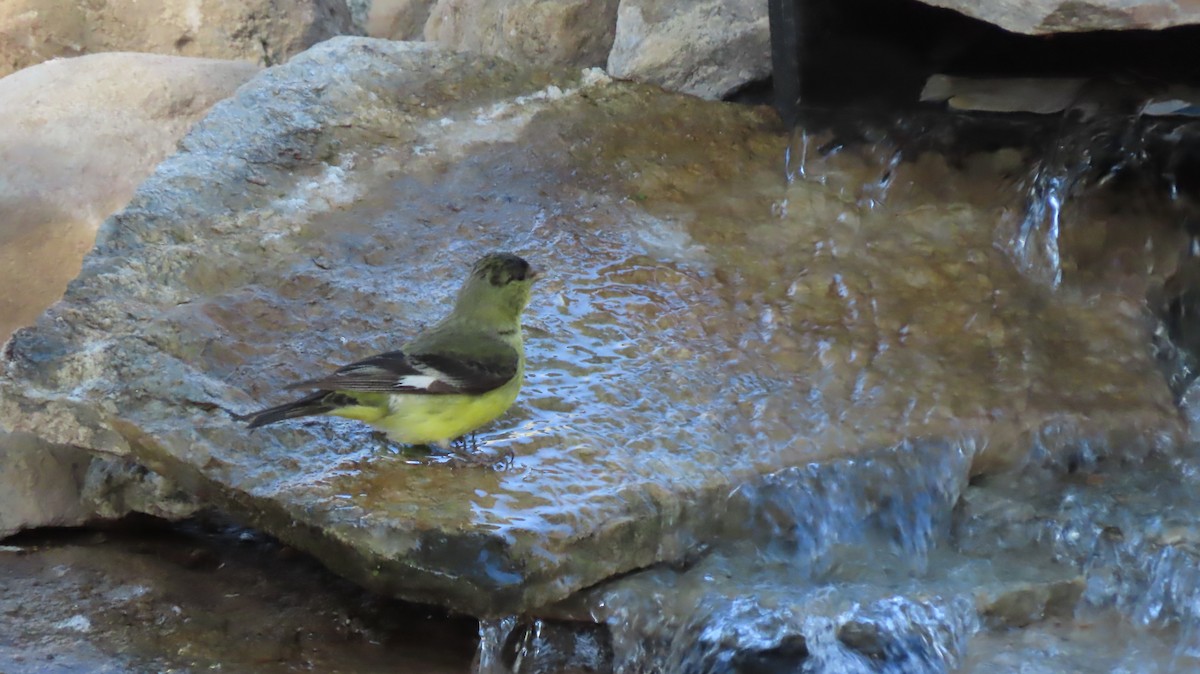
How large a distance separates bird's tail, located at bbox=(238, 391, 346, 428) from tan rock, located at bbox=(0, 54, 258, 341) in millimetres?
2401

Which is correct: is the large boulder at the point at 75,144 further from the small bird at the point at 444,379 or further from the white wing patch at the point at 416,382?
the white wing patch at the point at 416,382

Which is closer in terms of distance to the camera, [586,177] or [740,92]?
[586,177]

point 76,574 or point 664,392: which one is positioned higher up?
point 664,392

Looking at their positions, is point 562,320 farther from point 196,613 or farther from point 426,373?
point 196,613

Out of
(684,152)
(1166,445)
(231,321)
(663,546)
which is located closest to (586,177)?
(684,152)

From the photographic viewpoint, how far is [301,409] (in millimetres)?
3395

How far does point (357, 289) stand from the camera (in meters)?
4.50

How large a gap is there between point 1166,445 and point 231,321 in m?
3.21

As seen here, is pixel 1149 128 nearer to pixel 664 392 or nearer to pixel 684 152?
pixel 684 152

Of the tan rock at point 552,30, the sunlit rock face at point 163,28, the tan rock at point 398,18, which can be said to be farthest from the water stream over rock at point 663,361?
the tan rock at point 398,18

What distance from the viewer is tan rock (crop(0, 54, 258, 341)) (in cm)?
537

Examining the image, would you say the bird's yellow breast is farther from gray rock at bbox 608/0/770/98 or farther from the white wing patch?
gray rock at bbox 608/0/770/98

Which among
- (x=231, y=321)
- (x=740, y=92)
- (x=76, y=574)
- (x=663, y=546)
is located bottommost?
(x=76, y=574)

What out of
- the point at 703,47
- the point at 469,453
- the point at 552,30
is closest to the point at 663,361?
the point at 469,453
